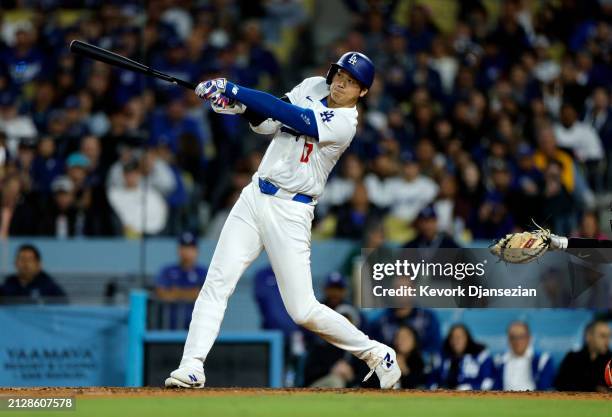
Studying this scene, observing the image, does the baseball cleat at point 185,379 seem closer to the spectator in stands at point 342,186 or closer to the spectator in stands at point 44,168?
the spectator in stands at point 44,168

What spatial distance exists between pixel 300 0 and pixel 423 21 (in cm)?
151

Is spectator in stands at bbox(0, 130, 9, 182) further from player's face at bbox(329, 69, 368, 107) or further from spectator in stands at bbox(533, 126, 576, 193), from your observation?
spectator in stands at bbox(533, 126, 576, 193)

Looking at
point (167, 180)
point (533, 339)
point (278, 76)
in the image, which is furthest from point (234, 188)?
point (533, 339)

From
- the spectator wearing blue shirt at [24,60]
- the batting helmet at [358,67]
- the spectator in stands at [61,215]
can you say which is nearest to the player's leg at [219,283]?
the batting helmet at [358,67]

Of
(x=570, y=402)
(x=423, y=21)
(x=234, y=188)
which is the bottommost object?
(x=570, y=402)

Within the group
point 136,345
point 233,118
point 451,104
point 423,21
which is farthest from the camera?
point 423,21

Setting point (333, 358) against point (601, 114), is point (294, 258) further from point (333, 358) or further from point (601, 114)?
point (601, 114)

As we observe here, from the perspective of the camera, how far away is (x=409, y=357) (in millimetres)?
9648

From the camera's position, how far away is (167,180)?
1168 centimetres

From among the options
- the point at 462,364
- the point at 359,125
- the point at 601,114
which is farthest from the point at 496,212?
the point at 462,364

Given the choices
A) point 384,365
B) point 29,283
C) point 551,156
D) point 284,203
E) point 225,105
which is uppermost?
point 551,156

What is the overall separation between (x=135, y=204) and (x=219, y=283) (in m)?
4.38

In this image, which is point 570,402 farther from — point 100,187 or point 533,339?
point 100,187

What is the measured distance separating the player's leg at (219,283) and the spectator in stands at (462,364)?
8.88ft
